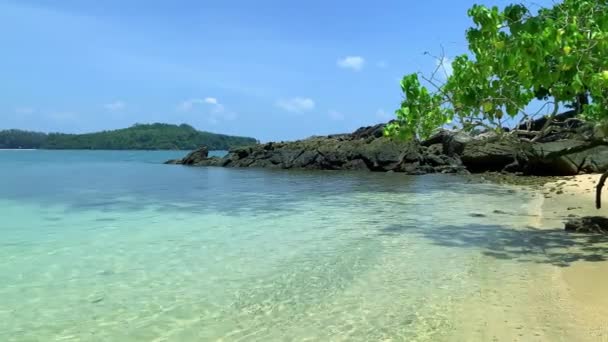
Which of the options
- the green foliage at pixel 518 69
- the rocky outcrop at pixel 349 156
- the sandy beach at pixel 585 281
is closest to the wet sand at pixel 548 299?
the sandy beach at pixel 585 281

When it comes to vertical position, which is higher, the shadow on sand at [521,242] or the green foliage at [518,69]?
the green foliage at [518,69]

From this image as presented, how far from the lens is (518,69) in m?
7.89

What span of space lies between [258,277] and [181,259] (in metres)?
2.00

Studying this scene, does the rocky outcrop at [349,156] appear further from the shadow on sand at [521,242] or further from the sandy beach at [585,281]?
the shadow on sand at [521,242]

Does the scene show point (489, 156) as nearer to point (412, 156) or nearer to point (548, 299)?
point (412, 156)

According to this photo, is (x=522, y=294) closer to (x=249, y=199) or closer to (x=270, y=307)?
(x=270, y=307)

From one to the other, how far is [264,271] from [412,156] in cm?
2945

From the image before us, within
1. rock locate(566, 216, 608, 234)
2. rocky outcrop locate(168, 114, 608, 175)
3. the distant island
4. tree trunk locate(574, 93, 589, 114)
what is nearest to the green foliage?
tree trunk locate(574, 93, 589, 114)

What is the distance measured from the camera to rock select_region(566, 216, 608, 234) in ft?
34.3

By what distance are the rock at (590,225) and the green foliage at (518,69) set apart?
2.20 metres

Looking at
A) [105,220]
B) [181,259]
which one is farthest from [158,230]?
[181,259]

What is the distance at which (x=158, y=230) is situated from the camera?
41.8 feet

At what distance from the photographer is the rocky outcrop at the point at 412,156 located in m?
26.1

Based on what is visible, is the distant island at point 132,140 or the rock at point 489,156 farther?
the distant island at point 132,140
